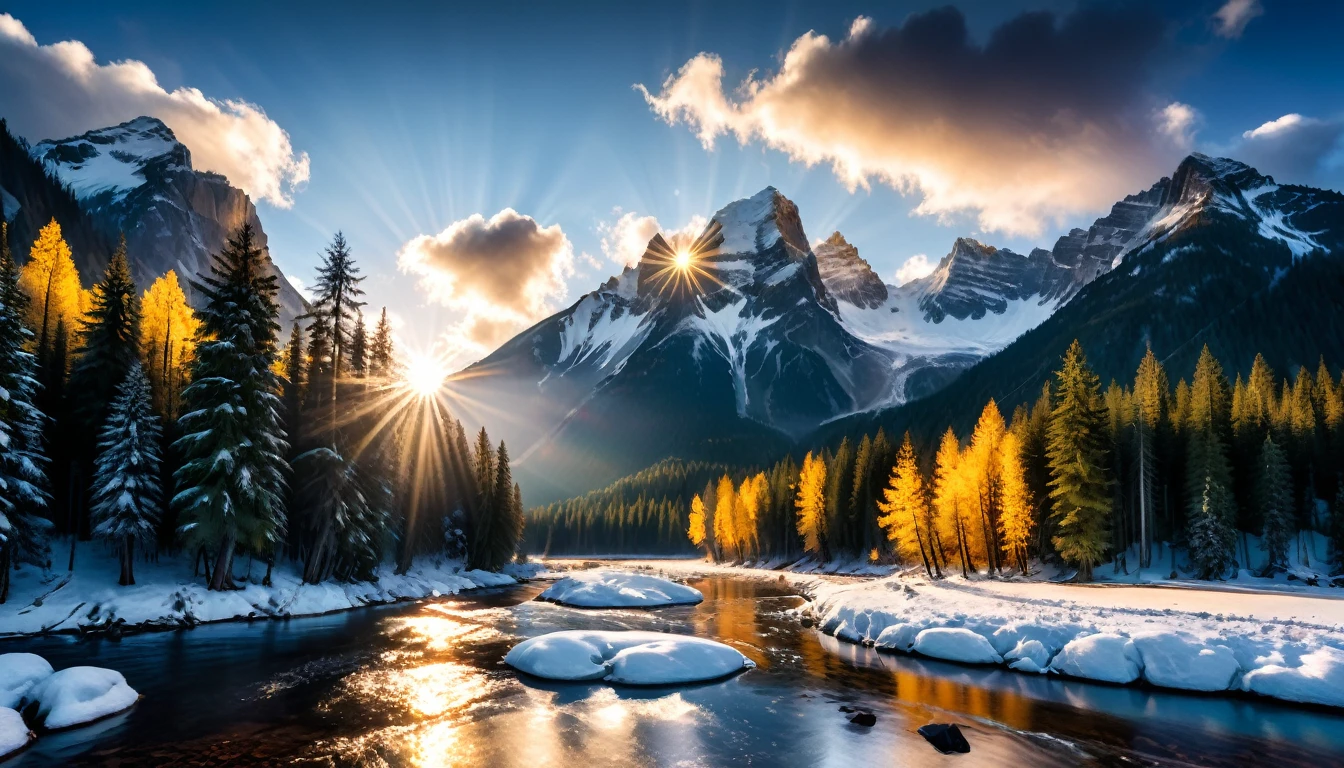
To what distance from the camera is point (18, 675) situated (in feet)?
66.4

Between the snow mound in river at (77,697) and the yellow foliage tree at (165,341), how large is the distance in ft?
109

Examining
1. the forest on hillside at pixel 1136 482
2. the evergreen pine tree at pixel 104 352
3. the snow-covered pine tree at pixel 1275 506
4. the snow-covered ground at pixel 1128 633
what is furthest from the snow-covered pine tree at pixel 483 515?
the snow-covered pine tree at pixel 1275 506

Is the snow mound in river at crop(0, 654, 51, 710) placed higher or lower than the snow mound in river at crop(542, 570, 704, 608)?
higher

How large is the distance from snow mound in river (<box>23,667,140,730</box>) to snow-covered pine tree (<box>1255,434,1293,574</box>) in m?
77.8

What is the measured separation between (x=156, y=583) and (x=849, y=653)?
141 feet

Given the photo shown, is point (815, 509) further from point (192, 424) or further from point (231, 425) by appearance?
point (192, 424)

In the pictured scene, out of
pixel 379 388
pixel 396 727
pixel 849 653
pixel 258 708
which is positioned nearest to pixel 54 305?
pixel 379 388

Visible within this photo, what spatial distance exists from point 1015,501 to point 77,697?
59164 mm

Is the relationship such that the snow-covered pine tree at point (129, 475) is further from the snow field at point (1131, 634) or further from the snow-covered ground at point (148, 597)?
the snow field at point (1131, 634)

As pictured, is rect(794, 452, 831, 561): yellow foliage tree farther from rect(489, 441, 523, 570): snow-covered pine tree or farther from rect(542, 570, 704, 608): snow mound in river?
rect(489, 441, 523, 570): snow-covered pine tree

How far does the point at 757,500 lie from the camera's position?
375 feet

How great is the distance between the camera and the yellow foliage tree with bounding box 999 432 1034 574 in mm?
54812

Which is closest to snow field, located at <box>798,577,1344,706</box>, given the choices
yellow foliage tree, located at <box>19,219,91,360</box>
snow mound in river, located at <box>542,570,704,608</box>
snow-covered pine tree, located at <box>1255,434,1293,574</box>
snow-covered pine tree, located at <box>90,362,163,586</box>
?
snow mound in river, located at <box>542,570,704,608</box>

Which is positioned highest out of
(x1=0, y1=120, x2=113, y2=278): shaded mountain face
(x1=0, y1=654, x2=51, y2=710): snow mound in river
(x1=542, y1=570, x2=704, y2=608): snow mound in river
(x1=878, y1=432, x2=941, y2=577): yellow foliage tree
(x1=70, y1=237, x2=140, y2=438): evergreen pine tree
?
(x1=0, y1=120, x2=113, y2=278): shaded mountain face
